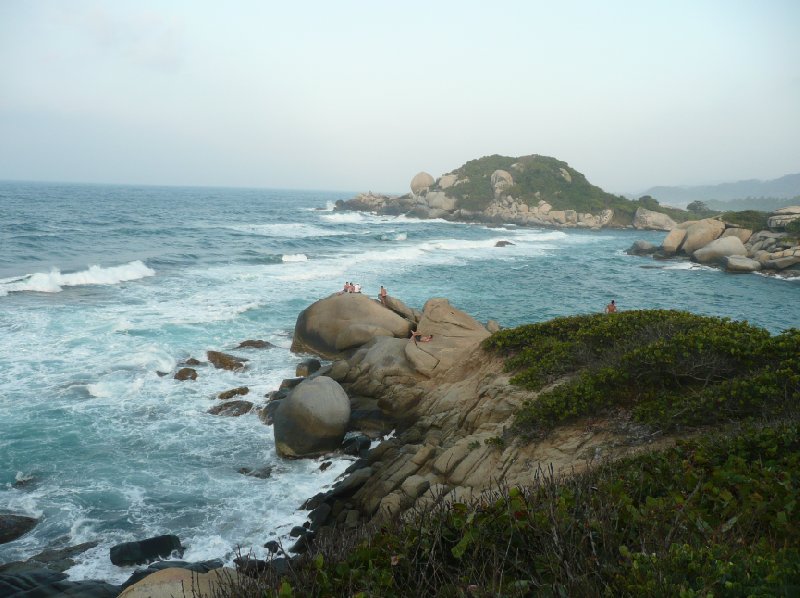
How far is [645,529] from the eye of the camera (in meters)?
3.99

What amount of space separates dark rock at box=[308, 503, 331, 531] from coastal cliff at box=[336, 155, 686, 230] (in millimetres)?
80698

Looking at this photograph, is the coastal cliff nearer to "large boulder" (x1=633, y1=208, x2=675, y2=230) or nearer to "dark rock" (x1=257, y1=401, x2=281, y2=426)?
"large boulder" (x1=633, y1=208, x2=675, y2=230)

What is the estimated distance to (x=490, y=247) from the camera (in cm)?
5759

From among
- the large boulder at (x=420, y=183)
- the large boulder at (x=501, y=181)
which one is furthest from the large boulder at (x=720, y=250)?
the large boulder at (x=420, y=183)

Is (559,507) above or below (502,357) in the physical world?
above

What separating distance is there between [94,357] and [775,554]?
21.0 m

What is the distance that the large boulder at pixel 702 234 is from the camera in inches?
1901

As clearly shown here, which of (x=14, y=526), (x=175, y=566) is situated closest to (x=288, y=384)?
(x=14, y=526)

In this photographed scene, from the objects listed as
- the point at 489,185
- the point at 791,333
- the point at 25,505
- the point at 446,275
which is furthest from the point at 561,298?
the point at 489,185

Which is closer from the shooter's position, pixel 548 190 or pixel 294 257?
pixel 294 257

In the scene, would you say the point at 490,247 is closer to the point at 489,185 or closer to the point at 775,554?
the point at 489,185

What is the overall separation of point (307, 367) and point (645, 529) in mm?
15257

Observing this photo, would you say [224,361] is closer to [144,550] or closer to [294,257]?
[144,550]

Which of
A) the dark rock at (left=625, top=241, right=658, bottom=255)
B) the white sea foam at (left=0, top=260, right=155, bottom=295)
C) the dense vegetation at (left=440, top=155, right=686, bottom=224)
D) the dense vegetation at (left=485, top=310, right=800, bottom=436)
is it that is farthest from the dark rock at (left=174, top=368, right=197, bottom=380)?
the dense vegetation at (left=440, top=155, right=686, bottom=224)
